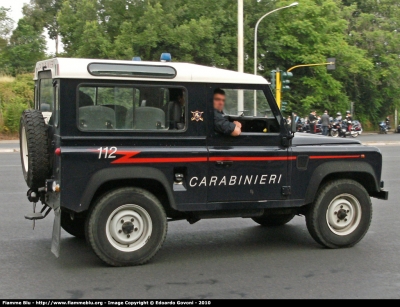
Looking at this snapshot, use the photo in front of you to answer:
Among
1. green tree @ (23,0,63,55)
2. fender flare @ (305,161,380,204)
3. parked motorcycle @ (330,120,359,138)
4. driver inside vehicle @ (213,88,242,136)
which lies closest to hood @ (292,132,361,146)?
fender flare @ (305,161,380,204)

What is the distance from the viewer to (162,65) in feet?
21.0

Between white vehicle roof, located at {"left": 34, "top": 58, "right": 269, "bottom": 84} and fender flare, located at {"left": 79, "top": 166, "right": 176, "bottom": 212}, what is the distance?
930mm

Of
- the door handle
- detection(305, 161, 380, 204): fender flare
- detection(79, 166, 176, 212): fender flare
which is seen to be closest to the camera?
detection(79, 166, 176, 212): fender flare

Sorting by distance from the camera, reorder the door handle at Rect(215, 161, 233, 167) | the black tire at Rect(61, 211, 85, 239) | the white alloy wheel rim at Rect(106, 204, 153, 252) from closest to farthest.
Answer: the white alloy wheel rim at Rect(106, 204, 153, 252), the door handle at Rect(215, 161, 233, 167), the black tire at Rect(61, 211, 85, 239)

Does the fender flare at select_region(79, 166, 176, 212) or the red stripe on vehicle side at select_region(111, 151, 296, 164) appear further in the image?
the red stripe on vehicle side at select_region(111, 151, 296, 164)

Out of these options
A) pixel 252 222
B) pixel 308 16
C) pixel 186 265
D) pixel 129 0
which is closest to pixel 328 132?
pixel 308 16

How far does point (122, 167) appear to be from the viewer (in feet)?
20.2

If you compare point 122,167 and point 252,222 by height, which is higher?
point 122,167

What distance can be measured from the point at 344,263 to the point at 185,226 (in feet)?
9.11

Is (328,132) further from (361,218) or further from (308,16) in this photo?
(361,218)

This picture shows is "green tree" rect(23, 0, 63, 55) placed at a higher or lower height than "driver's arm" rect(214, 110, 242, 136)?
higher

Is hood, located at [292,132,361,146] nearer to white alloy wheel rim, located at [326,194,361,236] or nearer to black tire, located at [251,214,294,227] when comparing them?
white alloy wheel rim, located at [326,194,361,236]

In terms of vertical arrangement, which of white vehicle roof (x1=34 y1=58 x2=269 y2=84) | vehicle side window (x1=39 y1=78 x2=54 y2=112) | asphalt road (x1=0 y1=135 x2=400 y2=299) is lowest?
asphalt road (x1=0 y1=135 x2=400 y2=299)

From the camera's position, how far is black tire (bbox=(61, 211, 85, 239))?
7438 millimetres
